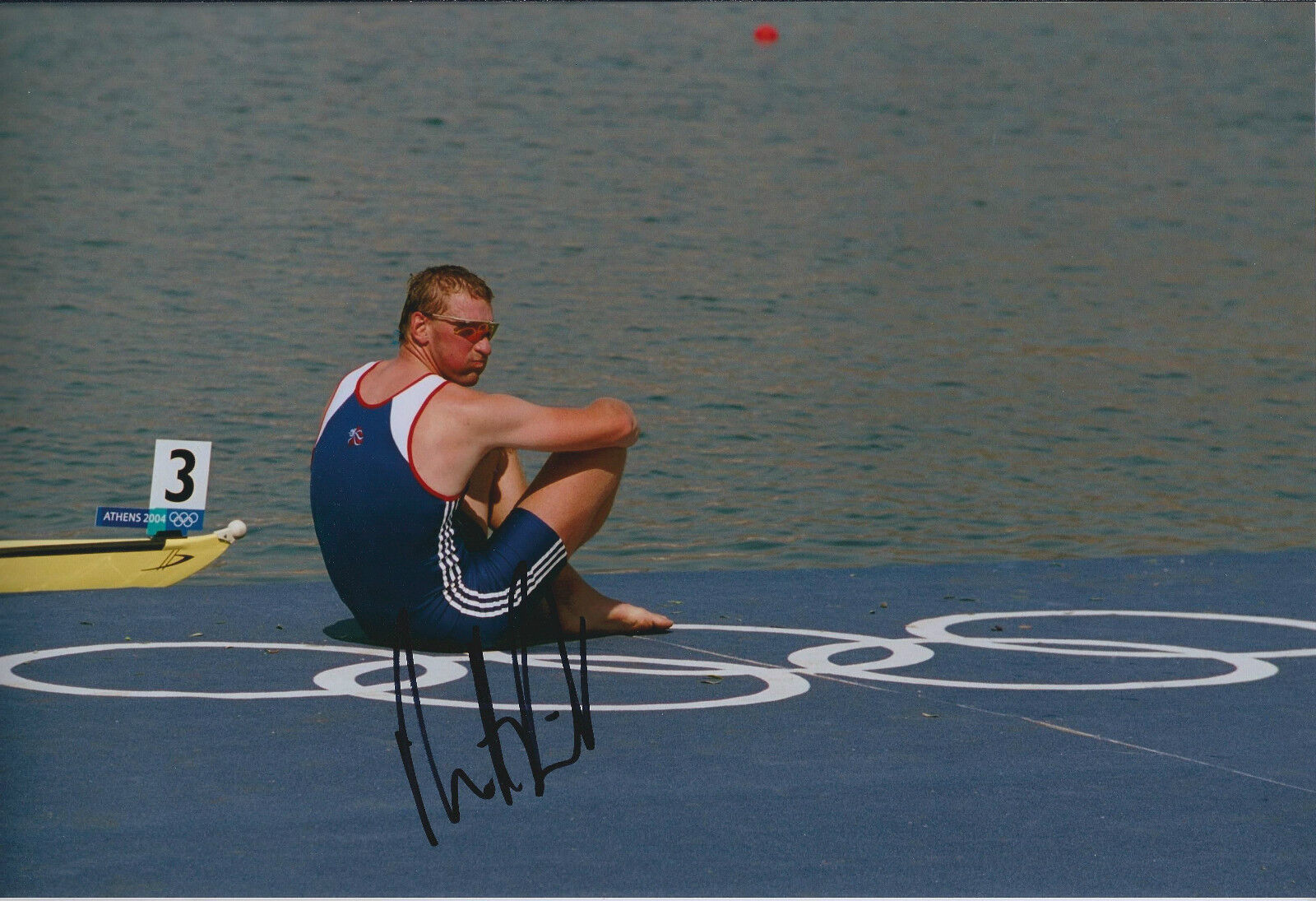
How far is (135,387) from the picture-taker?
606 inches

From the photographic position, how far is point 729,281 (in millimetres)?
20016

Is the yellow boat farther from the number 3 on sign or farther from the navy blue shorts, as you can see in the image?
the navy blue shorts

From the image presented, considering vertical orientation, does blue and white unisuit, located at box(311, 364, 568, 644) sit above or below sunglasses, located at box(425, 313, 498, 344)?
below

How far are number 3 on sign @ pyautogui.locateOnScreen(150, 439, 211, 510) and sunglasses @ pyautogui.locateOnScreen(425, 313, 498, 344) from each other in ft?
6.08

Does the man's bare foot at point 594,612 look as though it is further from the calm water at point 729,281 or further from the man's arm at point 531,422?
the calm water at point 729,281

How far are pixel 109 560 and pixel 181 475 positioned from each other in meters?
0.48

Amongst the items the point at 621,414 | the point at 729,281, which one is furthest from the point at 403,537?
the point at 729,281

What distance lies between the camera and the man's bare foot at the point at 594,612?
6867 millimetres

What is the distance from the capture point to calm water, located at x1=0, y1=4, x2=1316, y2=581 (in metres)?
12.3

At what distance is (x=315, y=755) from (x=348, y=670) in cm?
99

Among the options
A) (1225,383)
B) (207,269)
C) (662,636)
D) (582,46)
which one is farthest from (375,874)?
(582,46)
